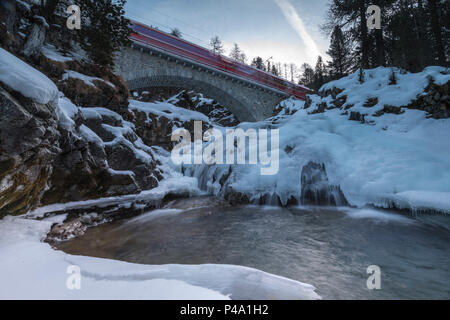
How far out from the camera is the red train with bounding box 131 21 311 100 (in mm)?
14727

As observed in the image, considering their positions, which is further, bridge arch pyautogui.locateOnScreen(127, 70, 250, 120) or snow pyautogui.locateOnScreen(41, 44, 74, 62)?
bridge arch pyautogui.locateOnScreen(127, 70, 250, 120)

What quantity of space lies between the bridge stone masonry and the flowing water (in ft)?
43.6

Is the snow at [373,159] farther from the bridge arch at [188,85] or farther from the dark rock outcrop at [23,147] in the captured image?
the bridge arch at [188,85]

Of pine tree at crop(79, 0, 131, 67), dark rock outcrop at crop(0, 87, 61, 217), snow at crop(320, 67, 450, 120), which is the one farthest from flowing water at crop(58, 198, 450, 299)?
pine tree at crop(79, 0, 131, 67)

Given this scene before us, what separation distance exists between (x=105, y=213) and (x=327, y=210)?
5741 mm

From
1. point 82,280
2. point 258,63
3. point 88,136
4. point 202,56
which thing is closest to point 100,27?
point 88,136

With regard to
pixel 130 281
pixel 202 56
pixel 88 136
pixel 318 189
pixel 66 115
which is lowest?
pixel 130 281

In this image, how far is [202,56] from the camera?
17406 millimetres

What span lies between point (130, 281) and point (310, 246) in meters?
2.70

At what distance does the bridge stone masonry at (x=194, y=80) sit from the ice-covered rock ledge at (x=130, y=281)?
14854 millimetres

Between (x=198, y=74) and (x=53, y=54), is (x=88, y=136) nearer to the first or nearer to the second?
(x=53, y=54)

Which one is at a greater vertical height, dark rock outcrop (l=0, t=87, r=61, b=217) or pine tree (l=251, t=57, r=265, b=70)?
pine tree (l=251, t=57, r=265, b=70)

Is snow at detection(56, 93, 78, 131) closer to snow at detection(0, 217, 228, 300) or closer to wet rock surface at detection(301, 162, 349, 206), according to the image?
snow at detection(0, 217, 228, 300)

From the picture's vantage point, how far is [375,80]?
400 inches
